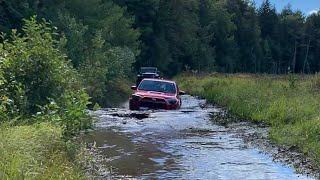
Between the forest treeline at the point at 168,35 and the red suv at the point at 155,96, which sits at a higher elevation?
the forest treeline at the point at 168,35

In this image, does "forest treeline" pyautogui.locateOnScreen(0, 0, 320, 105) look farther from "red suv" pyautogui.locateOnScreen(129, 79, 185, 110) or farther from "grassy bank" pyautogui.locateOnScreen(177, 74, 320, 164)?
"grassy bank" pyautogui.locateOnScreen(177, 74, 320, 164)

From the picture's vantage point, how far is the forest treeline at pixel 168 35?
31016 mm

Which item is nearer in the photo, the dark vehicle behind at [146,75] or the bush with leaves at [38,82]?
the bush with leaves at [38,82]

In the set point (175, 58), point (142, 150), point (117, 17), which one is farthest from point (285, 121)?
point (175, 58)

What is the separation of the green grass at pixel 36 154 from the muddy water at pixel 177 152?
126 cm

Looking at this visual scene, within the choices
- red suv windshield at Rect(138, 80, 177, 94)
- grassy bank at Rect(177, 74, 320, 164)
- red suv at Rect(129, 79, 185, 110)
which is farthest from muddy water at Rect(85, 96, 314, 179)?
red suv windshield at Rect(138, 80, 177, 94)

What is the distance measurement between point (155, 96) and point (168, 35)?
48.6 meters

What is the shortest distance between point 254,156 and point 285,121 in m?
4.49

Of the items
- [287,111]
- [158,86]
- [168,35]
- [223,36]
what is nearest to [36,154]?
[287,111]

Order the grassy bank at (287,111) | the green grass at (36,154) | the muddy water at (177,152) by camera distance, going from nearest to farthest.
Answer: the green grass at (36,154), the muddy water at (177,152), the grassy bank at (287,111)

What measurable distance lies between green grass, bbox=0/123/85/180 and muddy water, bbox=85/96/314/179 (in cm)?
126

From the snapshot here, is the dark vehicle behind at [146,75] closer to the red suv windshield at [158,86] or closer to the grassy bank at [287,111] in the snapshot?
the grassy bank at [287,111]

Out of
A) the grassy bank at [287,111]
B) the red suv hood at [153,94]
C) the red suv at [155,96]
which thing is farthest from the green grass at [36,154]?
the red suv hood at [153,94]

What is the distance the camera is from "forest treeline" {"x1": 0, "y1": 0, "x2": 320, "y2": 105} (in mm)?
31016
